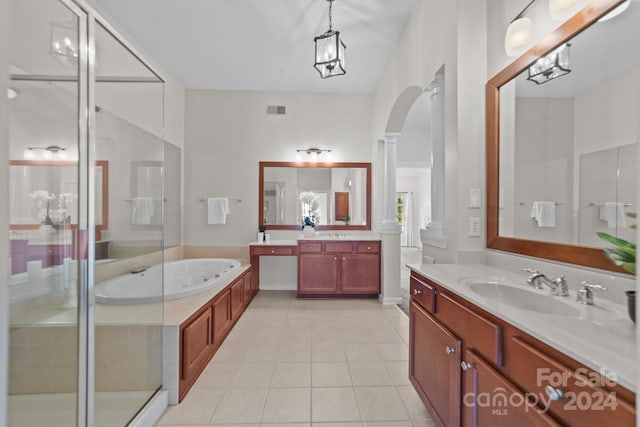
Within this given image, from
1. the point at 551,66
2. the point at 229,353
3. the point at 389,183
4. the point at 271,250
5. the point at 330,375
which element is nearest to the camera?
the point at 551,66

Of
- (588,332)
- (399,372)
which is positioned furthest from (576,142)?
(399,372)

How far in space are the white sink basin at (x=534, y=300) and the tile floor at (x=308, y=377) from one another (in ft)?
3.01

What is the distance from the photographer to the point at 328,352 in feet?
8.20

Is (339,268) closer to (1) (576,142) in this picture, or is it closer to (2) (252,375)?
(2) (252,375)

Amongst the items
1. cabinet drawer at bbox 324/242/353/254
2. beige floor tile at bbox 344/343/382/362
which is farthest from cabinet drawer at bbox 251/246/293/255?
beige floor tile at bbox 344/343/382/362

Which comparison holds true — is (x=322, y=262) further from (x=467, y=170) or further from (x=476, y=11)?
(x=476, y=11)

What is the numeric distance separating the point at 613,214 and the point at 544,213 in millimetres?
329

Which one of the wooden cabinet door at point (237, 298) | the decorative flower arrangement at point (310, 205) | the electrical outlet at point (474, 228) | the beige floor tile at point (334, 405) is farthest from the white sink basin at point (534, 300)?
the decorative flower arrangement at point (310, 205)

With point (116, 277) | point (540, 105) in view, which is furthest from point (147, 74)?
point (540, 105)

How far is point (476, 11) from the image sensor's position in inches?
72.1

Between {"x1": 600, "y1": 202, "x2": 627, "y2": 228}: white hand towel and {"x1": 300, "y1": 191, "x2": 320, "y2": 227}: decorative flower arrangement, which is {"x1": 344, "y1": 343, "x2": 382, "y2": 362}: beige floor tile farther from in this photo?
{"x1": 300, "y1": 191, "x2": 320, "y2": 227}: decorative flower arrangement

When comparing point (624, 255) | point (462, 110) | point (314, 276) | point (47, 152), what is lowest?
point (314, 276)

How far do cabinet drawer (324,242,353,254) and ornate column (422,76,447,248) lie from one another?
180cm

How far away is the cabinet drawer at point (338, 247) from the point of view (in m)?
3.98
